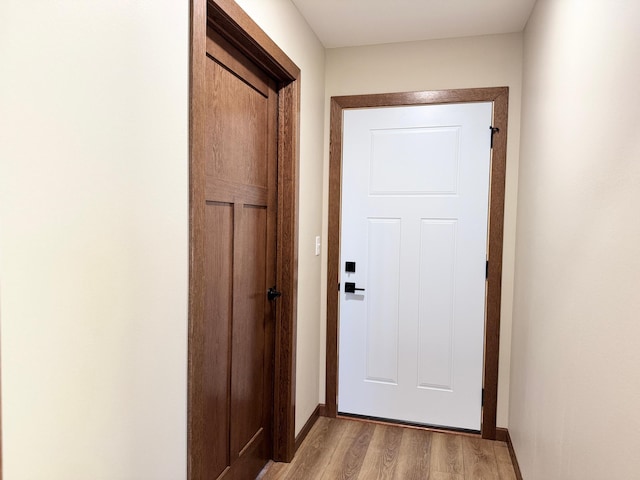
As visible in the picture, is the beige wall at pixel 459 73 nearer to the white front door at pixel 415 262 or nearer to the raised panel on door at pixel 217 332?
the white front door at pixel 415 262

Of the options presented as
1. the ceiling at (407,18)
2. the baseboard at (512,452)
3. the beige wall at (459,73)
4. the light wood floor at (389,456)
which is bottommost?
the light wood floor at (389,456)

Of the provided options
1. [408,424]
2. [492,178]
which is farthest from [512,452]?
[492,178]

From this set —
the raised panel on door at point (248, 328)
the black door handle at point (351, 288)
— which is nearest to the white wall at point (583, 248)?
the black door handle at point (351, 288)

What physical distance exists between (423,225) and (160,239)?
1857mm

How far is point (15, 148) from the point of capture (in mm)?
819

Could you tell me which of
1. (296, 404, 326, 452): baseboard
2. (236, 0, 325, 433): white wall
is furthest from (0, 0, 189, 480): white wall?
(296, 404, 326, 452): baseboard

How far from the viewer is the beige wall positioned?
2590 millimetres

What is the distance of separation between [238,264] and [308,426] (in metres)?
1.34

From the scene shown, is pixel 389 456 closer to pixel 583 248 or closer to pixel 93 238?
pixel 583 248

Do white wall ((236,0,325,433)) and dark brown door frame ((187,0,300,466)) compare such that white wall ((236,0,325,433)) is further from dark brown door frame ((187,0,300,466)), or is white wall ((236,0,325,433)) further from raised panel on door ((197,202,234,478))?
raised panel on door ((197,202,234,478))

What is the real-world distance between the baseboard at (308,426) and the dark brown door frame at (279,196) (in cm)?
11

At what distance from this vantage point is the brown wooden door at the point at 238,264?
1.71 meters

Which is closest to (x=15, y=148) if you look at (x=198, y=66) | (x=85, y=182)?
(x=85, y=182)

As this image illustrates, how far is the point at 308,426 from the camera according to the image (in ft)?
8.91
